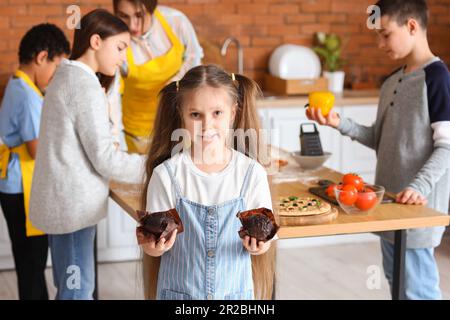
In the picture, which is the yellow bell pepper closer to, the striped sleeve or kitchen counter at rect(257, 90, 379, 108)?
the striped sleeve

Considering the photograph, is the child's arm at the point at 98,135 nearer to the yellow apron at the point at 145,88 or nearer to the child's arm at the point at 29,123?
the child's arm at the point at 29,123

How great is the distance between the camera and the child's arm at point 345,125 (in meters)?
2.96

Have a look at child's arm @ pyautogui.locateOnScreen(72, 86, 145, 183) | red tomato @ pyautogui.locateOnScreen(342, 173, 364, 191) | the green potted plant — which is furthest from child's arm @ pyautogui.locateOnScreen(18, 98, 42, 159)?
the green potted plant

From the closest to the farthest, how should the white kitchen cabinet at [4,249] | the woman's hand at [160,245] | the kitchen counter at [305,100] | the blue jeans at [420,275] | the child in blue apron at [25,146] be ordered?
the woman's hand at [160,245], the blue jeans at [420,275], the child in blue apron at [25,146], the white kitchen cabinet at [4,249], the kitchen counter at [305,100]

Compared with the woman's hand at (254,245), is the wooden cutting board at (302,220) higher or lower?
lower

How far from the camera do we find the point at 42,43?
346 centimetres

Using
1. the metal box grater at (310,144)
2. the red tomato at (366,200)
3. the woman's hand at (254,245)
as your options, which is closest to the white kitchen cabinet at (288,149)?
the metal box grater at (310,144)

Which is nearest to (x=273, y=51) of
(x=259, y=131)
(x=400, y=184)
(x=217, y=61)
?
(x=217, y=61)

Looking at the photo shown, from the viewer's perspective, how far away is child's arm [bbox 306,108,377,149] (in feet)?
9.73

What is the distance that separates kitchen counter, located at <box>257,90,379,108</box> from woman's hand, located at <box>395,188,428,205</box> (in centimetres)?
188

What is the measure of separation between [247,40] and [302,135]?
1926mm

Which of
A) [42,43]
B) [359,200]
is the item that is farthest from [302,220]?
[42,43]

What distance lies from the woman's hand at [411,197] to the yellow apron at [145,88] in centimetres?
149

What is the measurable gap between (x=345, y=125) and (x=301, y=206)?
0.61 m
